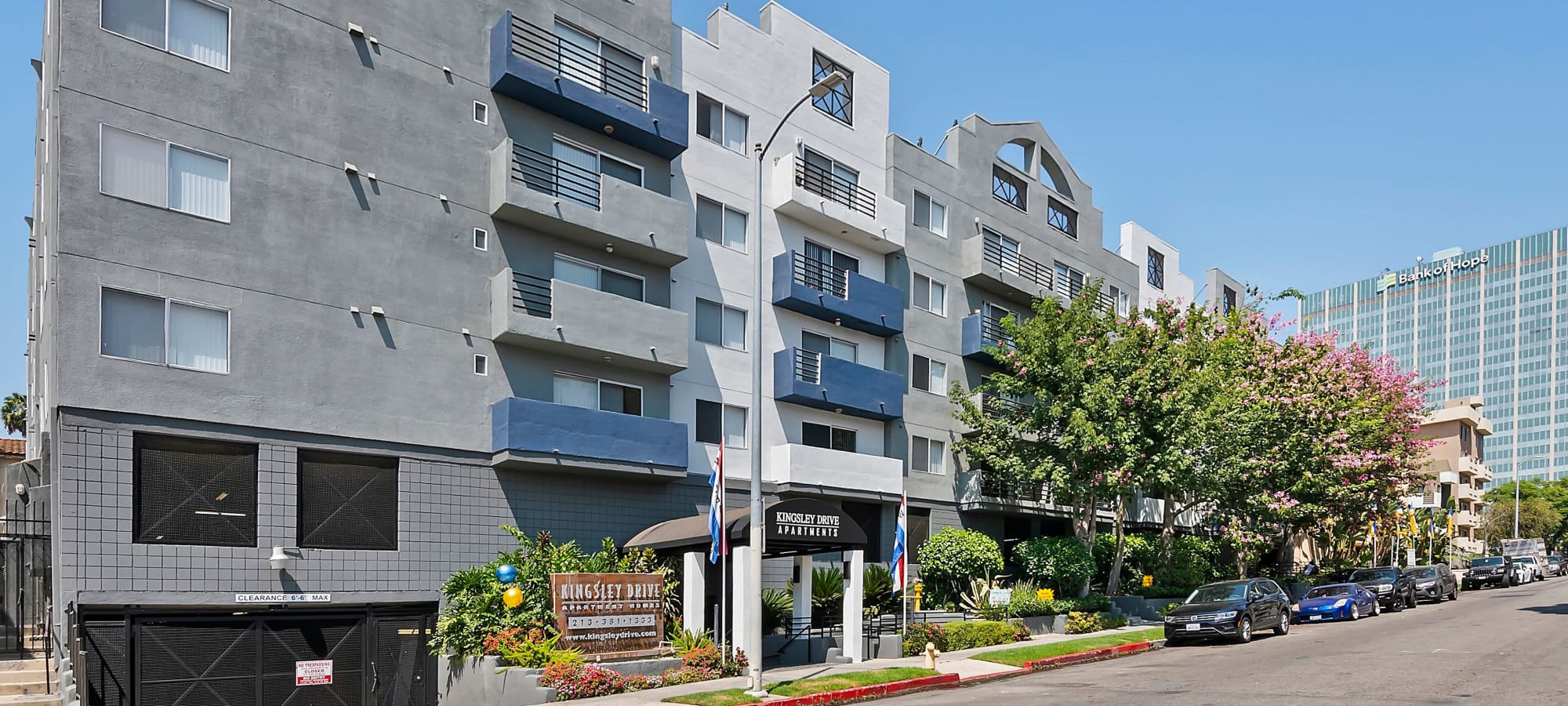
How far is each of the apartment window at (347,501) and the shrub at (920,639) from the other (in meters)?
11.8

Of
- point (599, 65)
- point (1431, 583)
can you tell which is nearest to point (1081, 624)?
point (599, 65)

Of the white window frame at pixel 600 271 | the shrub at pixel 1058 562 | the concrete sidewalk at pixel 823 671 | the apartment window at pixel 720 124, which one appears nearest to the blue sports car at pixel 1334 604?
the shrub at pixel 1058 562

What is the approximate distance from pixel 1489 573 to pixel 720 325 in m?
47.1

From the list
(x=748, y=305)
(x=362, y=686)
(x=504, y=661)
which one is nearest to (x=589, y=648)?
(x=504, y=661)

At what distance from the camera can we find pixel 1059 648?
27062 mm

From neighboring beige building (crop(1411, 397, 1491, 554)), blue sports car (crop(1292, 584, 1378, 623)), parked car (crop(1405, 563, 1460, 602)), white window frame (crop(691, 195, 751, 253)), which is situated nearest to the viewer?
white window frame (crop(691, 195, 751, 253))

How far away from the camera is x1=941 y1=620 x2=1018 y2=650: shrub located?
2781 cm

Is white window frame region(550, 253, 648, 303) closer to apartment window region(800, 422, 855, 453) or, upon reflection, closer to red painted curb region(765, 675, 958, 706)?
apartment window region(800, 422, 855, 453)

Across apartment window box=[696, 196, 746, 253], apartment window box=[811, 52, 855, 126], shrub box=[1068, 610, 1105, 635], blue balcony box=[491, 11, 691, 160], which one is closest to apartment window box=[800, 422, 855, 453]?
apartment window box=[696, 196, 746, 253]

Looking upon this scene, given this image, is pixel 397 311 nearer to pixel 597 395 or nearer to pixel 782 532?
pixel 597 395

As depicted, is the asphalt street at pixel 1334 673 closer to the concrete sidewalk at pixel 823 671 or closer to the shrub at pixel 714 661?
the concrete sidewalk at pixel 823 671

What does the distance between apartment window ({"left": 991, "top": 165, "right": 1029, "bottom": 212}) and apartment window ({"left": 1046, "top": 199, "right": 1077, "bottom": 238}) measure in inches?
65.3

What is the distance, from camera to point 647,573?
78.0ft

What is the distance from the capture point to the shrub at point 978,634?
91.2ft
